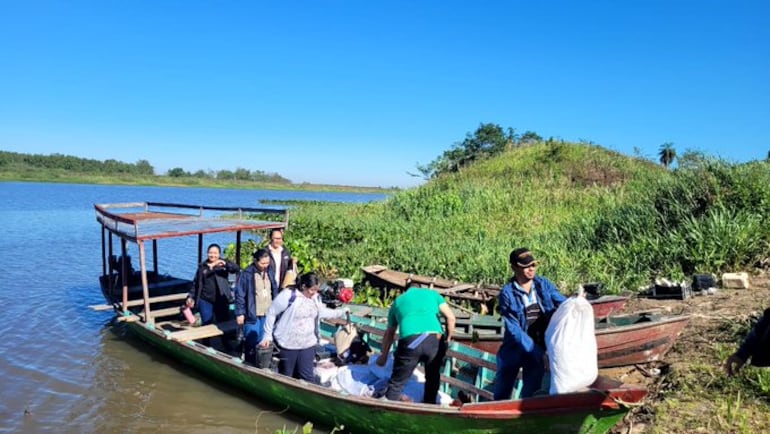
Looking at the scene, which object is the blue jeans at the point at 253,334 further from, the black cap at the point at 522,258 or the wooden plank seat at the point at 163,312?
the black cap at the point at 522,258

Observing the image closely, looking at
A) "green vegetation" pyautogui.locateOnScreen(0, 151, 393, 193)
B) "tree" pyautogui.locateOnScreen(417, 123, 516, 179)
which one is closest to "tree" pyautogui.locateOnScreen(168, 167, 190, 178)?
"green vegetation" pyautogui.locateOnScreen(0, 151, 393, 193)

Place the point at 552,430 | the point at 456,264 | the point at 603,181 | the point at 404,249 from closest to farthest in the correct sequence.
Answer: the point at 552,430
the point at 456,264
the point at 404,249
the point at 603,181

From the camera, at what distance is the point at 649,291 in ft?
31.5

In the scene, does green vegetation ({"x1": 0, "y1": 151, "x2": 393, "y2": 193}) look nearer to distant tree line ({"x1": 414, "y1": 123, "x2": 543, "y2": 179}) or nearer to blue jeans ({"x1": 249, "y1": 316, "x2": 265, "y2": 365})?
distant tree line ({"x1": 414, "y1": 123, "x2": 543, "y2": 179})

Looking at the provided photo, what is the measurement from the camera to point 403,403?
482 centimetres

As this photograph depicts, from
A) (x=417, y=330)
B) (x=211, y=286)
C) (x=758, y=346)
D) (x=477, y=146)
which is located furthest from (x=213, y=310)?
(x=477, y=146)

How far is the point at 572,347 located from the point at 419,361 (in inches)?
58.4

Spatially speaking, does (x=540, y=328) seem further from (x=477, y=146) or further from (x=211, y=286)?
(x=477, y=146)

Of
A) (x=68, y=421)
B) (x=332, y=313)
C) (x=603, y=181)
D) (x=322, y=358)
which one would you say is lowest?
(x=68, y=421)

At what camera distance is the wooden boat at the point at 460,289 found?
7949mm

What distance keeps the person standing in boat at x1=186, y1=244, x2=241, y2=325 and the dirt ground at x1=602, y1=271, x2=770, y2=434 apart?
5418mm

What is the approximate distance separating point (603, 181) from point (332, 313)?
21186mm

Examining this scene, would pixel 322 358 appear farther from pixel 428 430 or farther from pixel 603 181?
pixel 603 181

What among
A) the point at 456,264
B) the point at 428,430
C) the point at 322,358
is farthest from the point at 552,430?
the point at 456,264
